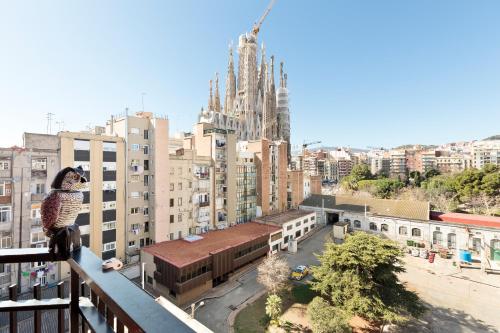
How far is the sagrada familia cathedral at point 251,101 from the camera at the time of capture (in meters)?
82.7

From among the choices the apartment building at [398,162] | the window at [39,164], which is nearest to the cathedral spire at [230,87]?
the window at [39,164]

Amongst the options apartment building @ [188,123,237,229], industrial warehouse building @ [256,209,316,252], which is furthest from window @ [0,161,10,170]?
industrial warehouse building @ [256,209,316,252]

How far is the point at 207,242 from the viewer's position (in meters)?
30.6

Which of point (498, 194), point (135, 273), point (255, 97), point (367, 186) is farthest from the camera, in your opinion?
point (255, 97)

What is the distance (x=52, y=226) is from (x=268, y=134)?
3123 inches

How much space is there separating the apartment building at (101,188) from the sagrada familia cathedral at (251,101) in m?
49.9

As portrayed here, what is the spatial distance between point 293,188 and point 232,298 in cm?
3358

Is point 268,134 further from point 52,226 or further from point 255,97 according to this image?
point 52,226

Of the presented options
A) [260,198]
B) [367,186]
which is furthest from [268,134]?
[260,198]

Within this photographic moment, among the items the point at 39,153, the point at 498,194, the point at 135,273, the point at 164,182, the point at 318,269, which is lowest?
the point at 135,273

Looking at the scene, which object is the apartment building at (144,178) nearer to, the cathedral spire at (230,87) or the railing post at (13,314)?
the railing post at (13,314)

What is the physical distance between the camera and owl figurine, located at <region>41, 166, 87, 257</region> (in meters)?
2.46

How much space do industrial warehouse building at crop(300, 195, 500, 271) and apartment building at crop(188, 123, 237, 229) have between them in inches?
871

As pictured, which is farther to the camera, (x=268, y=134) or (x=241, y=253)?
(x=268, y=134)
